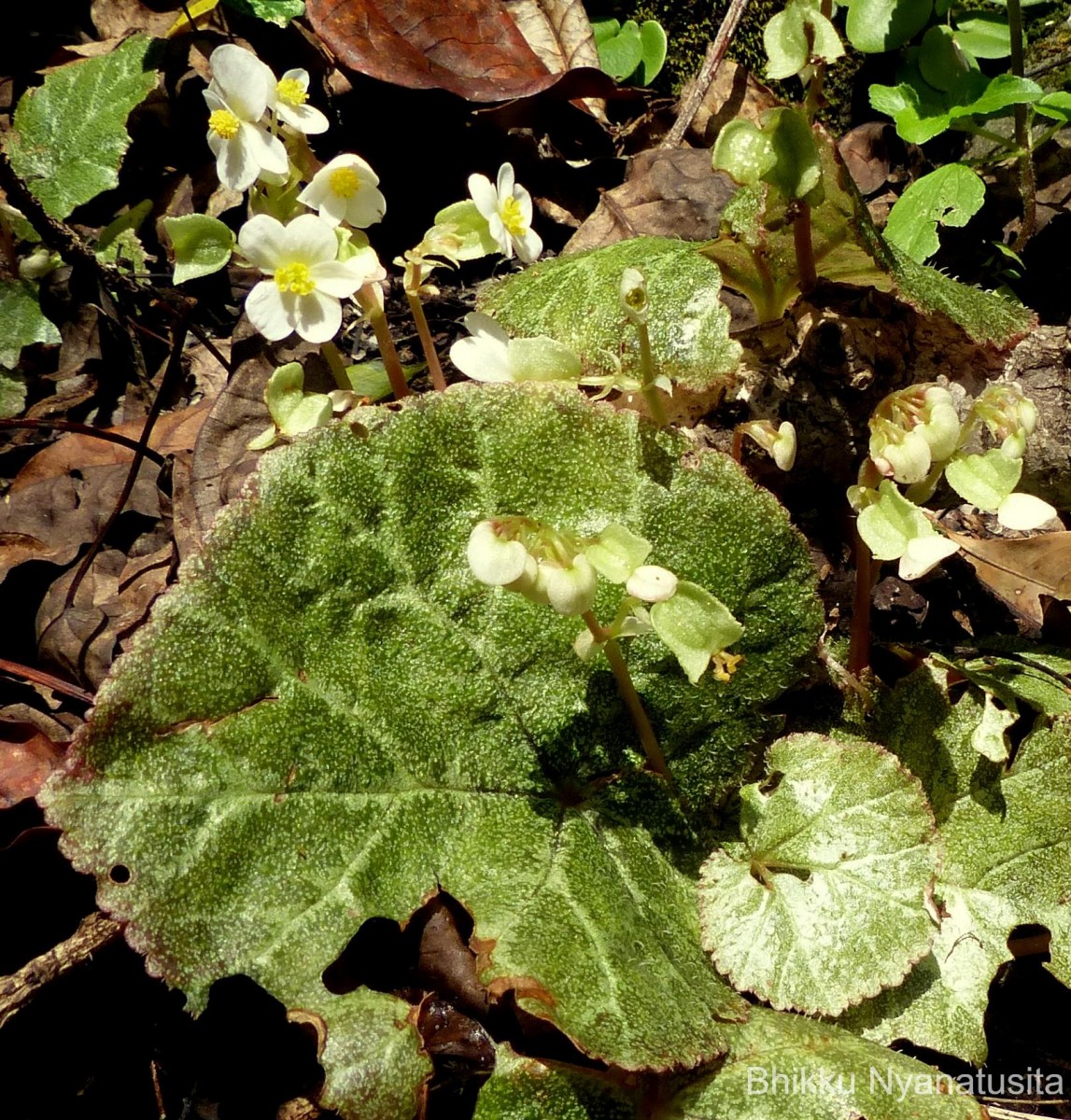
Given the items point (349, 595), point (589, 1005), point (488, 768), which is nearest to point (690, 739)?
point (488, 768)

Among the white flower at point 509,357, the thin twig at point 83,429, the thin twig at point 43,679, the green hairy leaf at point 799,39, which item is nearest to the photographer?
the green hairy leaf at point 799,39

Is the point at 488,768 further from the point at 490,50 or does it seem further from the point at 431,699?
the point at 490,50

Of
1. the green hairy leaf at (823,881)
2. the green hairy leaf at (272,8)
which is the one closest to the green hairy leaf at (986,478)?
the green hairy leaf at (823,881)

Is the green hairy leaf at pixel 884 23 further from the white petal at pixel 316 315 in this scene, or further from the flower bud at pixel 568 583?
the flower bud at pixel 568 583

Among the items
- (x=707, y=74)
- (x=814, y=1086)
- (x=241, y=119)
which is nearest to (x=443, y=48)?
(x=707, y=74)

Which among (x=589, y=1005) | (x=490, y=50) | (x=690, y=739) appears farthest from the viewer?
(x=490, y=50)
